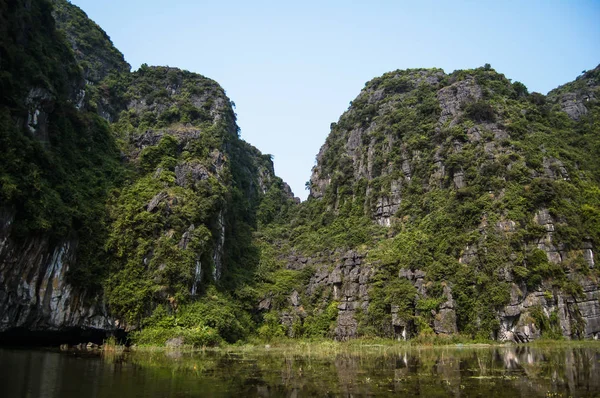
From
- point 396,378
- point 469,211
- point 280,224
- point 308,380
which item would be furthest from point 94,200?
point 469,211

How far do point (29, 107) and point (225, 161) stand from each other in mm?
27766

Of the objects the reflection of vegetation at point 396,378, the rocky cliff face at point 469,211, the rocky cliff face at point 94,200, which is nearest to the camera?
the reflection of vegetation at point 396,378

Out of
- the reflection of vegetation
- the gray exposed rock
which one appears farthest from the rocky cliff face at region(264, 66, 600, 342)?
the reflection of vegetation

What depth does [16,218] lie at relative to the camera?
27.6 meters

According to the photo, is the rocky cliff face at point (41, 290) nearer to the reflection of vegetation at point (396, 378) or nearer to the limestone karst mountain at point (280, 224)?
the limestone karst mountain at point (280, 224)

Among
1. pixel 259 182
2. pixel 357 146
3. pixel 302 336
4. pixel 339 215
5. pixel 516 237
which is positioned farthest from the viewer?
pixel 259 182

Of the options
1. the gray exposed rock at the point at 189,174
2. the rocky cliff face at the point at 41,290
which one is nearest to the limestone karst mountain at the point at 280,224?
the rocky cliff face at the point at 41,290

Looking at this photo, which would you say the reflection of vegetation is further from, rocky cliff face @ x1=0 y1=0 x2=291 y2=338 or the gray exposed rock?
the gray exposed rock

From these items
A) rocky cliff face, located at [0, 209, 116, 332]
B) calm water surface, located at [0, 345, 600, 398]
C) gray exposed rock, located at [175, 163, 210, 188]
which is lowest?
calm water surface, located at [0, 345, 600, 398]

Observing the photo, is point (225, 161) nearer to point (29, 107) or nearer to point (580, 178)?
point (29, 107)

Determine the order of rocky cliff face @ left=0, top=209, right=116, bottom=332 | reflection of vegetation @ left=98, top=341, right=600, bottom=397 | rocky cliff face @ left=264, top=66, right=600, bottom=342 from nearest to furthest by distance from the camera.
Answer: reflection of vegetation @ left=98, top=341, right=600, bottom=397
rocky cliff face @ left=0, top=209, right=116, bottom=332
rocky cliff face @ left=264, top=66, right=600, bottom=342

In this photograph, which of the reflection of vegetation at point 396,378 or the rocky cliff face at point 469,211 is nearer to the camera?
the reflection of vegetation at point 396,378

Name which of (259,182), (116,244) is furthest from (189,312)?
(259,182)

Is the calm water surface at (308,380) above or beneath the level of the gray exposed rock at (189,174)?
beneath
